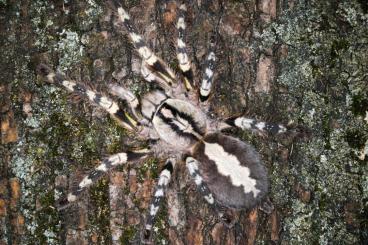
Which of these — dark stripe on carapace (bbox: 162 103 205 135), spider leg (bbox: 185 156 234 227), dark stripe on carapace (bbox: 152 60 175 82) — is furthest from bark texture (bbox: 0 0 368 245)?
dark stripe on carapace (bbox: 162 103 205 135)

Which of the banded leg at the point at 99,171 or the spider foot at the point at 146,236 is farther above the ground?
the banded leg at the point at 99,171

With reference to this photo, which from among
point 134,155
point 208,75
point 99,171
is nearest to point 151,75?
point 208,75

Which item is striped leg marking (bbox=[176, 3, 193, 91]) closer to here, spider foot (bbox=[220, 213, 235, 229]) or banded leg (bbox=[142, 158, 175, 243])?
banded leg (bbox=[142, 158, 175, 243])

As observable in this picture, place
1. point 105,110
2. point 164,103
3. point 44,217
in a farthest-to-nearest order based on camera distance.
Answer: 1. point 164,103
2. point 105,110
3. point 44,217

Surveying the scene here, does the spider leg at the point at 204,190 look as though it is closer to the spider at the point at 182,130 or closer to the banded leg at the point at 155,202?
the spider at the point at 182,130

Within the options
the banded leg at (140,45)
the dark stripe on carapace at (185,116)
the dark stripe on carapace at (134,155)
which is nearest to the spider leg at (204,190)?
the dark stripe on carapace at (185,116)

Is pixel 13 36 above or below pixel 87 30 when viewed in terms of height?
above

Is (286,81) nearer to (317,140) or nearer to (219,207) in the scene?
(317,140)

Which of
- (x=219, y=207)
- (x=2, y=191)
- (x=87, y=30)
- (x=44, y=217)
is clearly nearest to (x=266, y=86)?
(x=219, y=207)
